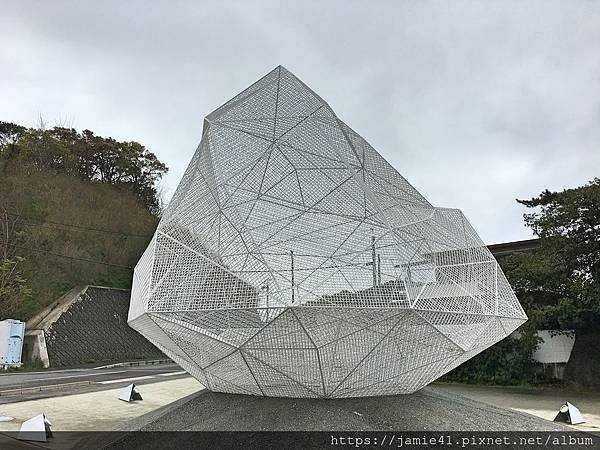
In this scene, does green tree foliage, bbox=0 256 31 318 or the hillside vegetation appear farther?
the hillside vegetation

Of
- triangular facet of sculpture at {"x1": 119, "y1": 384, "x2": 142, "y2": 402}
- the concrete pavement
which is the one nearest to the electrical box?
the concrete pavement

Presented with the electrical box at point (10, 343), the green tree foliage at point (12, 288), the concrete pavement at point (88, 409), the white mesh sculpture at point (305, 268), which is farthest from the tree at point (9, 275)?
the white mesh sculpture at point (305, 268)

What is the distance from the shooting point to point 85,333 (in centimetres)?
3231

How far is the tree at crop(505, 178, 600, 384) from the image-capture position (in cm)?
1941

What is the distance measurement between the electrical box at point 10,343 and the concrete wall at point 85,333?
1.38 metres

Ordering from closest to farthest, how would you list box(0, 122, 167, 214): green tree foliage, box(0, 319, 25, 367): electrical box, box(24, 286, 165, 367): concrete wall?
box(0, 319, 25, 367): electrical box
box(24, 286, 165, 367): concrete wall
box(0, 122, 167, 214): green tree foliage

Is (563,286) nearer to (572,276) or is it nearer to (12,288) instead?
(572,276)

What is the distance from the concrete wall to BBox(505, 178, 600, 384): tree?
81.8 feet

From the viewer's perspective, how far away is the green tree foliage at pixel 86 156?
1668 inches

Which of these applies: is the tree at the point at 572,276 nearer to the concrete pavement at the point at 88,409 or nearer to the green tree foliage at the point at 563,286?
the green tree foliage at the point at 563,286

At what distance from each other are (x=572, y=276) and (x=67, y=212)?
33408 mm

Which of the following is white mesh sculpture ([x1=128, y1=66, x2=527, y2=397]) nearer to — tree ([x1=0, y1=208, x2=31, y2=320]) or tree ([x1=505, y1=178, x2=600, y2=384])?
tree ([x1=505, y1=178, x2=600, y2=384])

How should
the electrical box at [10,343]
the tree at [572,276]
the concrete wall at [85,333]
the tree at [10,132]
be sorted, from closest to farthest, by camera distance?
the tree at [572,276] < the electrical box at [10,343] < the concrete wall at [85,333] < the tree at [10,132]

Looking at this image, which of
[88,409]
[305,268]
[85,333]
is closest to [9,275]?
[85,333]
